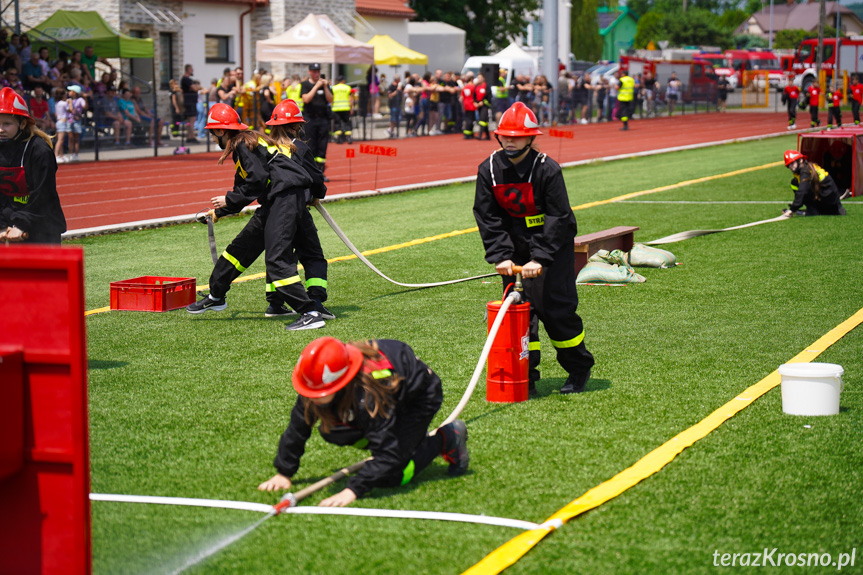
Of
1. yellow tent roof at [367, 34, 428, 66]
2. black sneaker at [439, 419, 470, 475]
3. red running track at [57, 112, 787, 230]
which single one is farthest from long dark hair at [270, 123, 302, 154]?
yellow tent roof at [367, 34, 428, 66]

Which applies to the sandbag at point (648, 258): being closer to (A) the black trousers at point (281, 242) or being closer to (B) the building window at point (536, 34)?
(A) the black trousers at point (281, 242)

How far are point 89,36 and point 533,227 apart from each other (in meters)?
24.2

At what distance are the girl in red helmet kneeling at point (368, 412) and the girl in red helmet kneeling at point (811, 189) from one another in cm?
1035

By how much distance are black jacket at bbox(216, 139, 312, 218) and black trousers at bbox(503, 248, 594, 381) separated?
8.67 ft

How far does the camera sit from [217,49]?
120ft

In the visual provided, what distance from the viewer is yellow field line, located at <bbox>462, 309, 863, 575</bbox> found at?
4020 millimetres

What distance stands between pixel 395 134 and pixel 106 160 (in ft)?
40.5

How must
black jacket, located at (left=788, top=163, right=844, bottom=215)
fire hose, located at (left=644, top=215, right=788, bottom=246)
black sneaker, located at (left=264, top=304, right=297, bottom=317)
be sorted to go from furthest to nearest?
black jacket, located at (left=788, top=163, right=844, bottom=215)
fire hose, located at (left=644, top=215, right=788, bottom=246)
black sneaker, located at (left=264, top=304, right=297, bottom=317)

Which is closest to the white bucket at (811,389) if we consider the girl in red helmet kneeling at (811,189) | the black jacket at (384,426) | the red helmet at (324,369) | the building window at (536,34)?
the black jacket at (384,426)

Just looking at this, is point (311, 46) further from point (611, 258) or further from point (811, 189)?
point (611, 258)

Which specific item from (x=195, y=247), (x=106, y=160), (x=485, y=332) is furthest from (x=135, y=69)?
(x=485, y=332)

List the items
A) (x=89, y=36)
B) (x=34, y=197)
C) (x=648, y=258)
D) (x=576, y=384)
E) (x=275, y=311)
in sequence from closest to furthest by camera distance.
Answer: (x=576, y=384) → (x=34, y=197) → (x=275, y=311) → (x=648, y=258) → (x=89, y=36)

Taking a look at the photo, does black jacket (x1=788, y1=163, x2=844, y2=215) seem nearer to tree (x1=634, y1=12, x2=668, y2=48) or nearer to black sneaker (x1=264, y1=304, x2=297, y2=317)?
black sneaker (x1=264, y1=304, x2=297, y2=317)

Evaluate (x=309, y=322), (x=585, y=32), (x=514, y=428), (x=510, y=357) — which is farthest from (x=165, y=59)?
(x=585, y=32)
